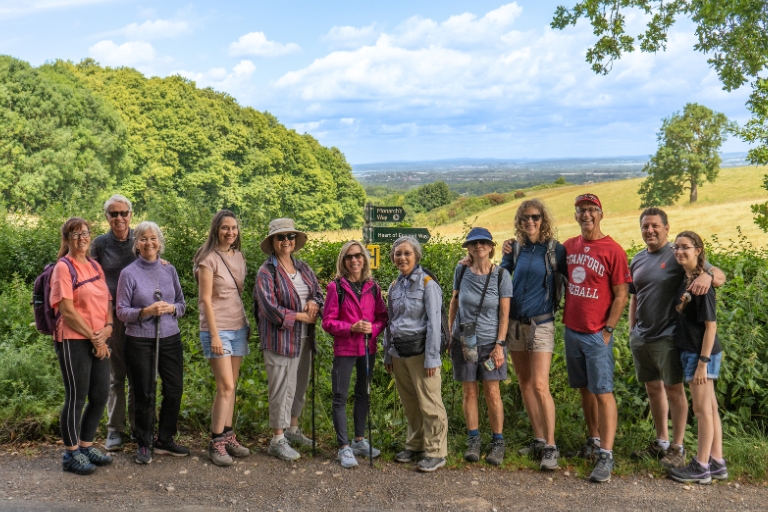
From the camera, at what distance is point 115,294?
19.2 feet

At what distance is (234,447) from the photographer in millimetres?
5879

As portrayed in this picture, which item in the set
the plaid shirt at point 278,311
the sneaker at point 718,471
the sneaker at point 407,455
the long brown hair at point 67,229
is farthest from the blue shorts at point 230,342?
the sneaker at point 718,471

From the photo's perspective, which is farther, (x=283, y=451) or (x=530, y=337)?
(x=283, y=451)

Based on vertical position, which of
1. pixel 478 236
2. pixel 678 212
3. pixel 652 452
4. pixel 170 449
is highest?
pixel 478 236

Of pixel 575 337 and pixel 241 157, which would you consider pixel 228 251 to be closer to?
pixel 575 337

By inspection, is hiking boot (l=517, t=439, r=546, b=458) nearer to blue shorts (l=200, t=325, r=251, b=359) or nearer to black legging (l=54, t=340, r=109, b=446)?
blue shorts (l=200, t=325, r=251, b=359)

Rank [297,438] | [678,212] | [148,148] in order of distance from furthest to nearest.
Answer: [148,148], [678,212], [297,438]

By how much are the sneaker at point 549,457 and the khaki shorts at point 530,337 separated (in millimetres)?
776

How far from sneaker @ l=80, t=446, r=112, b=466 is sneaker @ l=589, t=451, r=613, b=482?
367 cm

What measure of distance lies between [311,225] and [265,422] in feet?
154

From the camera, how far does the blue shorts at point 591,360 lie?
5488 millimetres

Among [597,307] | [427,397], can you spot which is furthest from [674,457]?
[427,397]

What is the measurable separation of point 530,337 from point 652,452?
1410 mm

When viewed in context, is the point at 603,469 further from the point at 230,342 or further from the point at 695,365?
the point at 230,342
